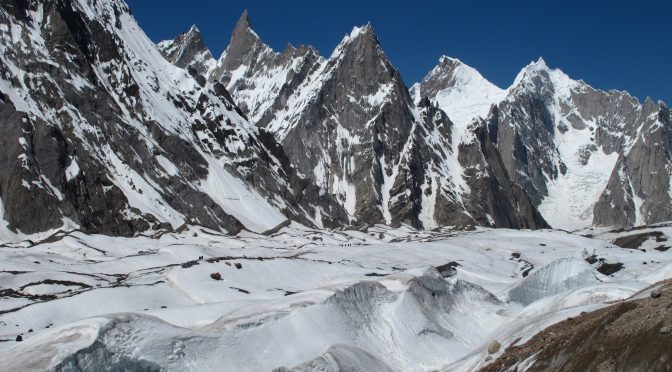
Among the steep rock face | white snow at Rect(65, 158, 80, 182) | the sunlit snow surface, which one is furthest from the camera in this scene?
white snow at Rect(65, 158, 80, 182)

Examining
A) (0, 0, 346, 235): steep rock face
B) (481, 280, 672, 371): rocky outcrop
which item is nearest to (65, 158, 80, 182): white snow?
(0, 0, 346, 235): steep rock face

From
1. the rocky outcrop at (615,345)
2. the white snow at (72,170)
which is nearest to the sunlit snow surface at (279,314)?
the rocky outcrop at (615,345)

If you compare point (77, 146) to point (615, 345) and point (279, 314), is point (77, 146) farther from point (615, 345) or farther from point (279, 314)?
point (615, 345)

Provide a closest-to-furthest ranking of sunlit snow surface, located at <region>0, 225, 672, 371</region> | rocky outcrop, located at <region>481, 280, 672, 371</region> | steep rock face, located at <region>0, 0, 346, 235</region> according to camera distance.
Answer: rocky outcrop, located at <region>481, 280, 672, 371</region> → sunlit snow surface, located at <region>0, 225, 672, 371</region> → steep rock face, located at <region>0, 0, 346, 235</region>

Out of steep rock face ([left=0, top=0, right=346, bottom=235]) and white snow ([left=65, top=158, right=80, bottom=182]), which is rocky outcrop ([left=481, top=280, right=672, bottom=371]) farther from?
white snow ([left=65, top=158, right=80, bottom=182])

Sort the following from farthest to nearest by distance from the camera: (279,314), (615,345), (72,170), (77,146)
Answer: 1. (77,146)
2. (72,170)
3. (279,314)
4. (615,345)

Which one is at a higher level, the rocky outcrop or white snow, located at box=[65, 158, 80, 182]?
white snow, located at box=[65, 158, 80, 182]

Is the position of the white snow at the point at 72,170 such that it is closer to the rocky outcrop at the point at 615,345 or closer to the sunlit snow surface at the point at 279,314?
the sunlit snow surface at the point at 279,314

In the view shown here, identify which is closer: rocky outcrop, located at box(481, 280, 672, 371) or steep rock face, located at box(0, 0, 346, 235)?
rocky outcrop, located at box(481, 280, 672, 371)

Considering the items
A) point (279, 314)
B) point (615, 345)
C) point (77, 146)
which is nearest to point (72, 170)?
point (77, 146)

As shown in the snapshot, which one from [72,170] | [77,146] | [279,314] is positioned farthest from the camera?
[77,146]

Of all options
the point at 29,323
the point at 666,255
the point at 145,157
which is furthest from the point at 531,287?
the point at 145,157

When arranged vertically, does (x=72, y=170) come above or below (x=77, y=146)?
below

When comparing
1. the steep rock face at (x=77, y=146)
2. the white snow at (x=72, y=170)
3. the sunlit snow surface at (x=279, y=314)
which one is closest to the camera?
the sunlit snow surface at (x=279, y=314)
